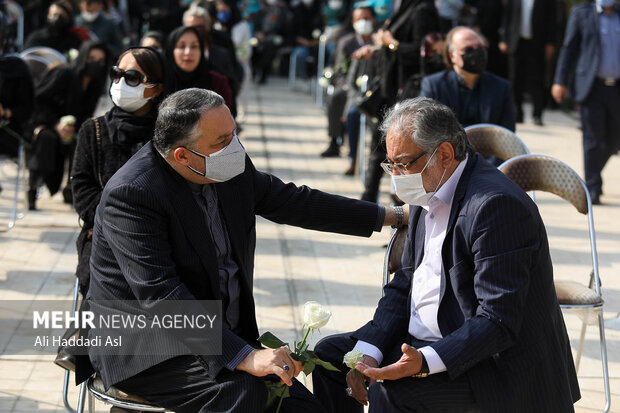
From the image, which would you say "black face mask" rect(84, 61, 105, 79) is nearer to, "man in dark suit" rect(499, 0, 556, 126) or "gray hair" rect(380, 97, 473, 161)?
"gray hair" rect(380, 97, 473, 161)

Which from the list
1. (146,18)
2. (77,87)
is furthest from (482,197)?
(146,18)

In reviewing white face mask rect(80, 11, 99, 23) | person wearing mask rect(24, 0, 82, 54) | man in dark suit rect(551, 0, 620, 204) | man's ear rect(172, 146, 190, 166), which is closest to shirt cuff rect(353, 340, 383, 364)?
man's ear rect(172, 146, 190, 166)

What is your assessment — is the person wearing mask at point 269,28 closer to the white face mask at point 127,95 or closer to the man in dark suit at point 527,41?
the man in dark suit at point 527,41

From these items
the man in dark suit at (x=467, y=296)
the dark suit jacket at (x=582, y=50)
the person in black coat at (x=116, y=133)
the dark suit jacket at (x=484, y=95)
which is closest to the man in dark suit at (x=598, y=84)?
the dark suit jacket at (x=582, y=50)

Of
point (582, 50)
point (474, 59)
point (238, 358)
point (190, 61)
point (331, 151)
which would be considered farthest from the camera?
point (331, 151)

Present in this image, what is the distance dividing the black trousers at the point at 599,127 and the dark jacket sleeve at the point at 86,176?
5705 mm

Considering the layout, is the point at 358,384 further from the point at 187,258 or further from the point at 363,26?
the point at 363,26

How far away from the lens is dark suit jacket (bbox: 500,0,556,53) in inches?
515

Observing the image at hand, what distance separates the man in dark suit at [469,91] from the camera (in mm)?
6453

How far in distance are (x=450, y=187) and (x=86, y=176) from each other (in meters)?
1.91

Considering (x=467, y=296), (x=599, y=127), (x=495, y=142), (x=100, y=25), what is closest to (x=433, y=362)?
(x=467, y=296)

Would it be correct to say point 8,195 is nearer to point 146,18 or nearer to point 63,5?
point 63,5

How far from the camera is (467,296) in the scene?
3.24 meters

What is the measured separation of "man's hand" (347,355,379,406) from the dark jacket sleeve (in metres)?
1.63
